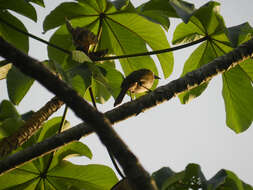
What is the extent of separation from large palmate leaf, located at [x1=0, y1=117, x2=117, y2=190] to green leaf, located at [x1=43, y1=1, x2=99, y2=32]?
0.80 metres

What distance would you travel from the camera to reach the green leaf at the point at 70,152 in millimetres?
2064

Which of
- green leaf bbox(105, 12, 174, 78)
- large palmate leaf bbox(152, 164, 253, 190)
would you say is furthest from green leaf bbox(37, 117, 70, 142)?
large palmate leaf bbox(152, 164, 253, 190)

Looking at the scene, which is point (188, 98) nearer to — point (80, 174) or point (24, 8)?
point (80, 174)

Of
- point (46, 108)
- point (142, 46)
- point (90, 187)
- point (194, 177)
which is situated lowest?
point (194, 177)

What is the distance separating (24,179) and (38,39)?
94cm

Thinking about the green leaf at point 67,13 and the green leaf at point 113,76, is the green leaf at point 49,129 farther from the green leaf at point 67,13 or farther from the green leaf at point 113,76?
the green leaf at point 67,13

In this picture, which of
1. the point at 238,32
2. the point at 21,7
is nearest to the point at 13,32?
the point at 21,7

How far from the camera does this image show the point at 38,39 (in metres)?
1.84

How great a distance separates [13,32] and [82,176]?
44.9 inches

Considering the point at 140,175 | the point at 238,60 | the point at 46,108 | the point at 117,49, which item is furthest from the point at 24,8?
the point at 140,175

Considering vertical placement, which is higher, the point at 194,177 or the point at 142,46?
the point at 142,46

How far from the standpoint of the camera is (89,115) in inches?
33.1

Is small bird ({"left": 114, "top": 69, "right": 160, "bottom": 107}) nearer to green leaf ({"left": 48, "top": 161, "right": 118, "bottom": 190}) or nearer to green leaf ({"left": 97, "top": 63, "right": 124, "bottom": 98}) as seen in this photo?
green leaf ({"left": 97, "top": 63, "right": 124, "bottom": 98})

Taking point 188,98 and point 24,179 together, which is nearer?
point 24,179
